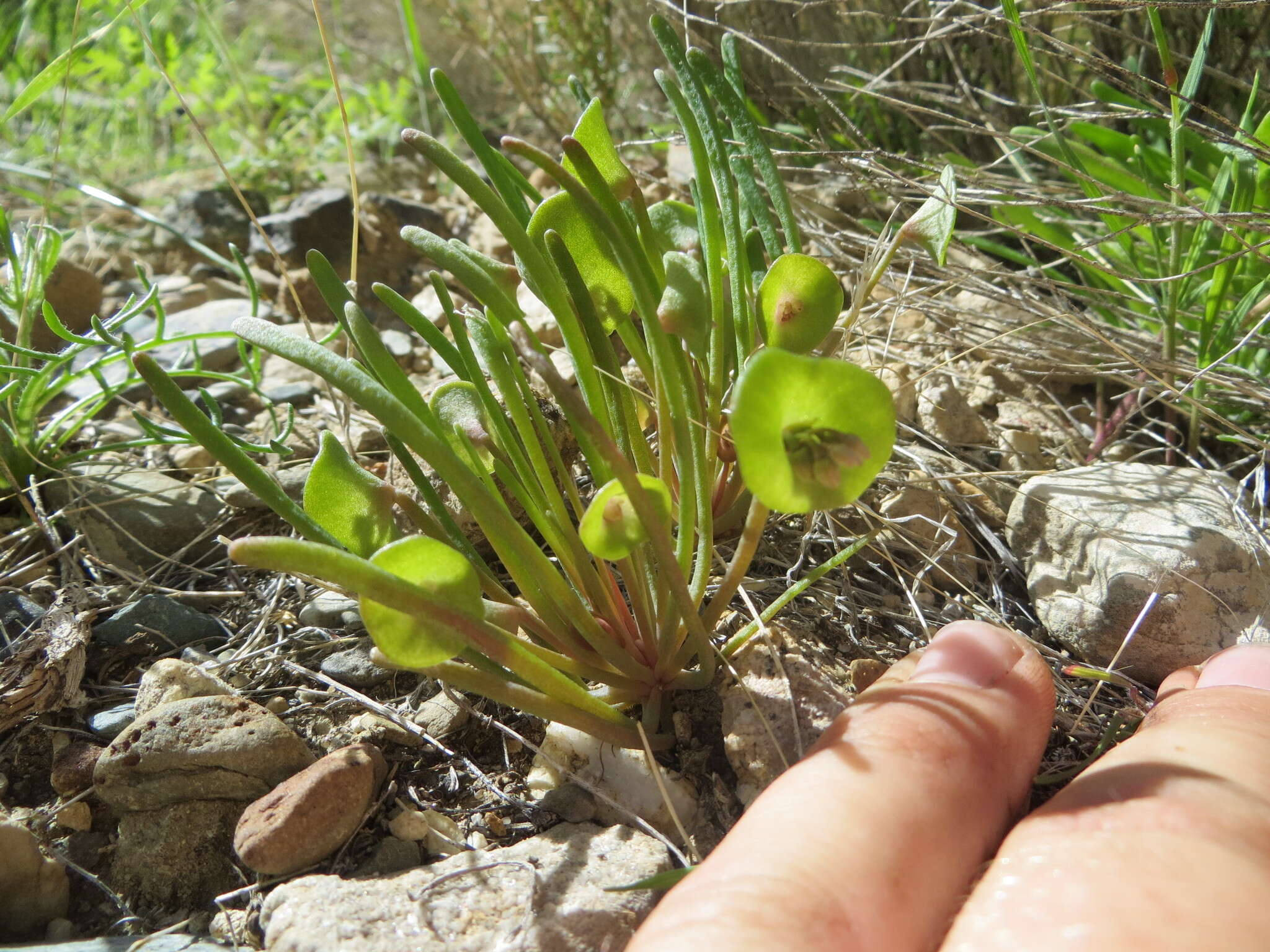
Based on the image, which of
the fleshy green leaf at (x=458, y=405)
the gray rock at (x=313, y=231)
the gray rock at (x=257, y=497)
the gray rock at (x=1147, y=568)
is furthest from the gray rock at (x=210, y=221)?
the gray rock at (x=1147, y=568)

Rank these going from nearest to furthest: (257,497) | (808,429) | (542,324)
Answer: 1. (808,429)
2. (257,497)
3. (542,324)

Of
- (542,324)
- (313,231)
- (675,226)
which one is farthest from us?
(313,231)

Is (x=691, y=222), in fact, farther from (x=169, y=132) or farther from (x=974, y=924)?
(x=169, y=132)

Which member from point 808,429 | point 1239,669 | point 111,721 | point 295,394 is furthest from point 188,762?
point 1239,669

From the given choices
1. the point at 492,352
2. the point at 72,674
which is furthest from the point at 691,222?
the point at 72,674

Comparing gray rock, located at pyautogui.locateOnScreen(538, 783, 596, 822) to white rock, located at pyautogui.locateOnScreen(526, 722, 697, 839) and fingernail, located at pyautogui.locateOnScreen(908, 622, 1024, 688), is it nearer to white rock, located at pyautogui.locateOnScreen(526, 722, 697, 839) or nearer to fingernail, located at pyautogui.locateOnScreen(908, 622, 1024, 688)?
white rock, located at pyautogui.locateOnScreen(526, 722, 697, 839)

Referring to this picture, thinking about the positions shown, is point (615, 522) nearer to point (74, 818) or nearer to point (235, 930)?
point (235, 930)

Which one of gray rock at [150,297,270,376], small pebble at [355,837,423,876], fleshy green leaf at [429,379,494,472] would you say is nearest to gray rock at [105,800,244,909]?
small pebble at [355,837,423,876]

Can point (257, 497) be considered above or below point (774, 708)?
above
